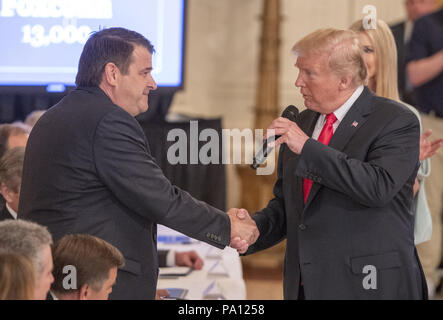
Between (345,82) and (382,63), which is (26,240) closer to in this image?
(345,82)

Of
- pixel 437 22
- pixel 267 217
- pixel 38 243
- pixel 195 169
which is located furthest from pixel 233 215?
pixel 437 22

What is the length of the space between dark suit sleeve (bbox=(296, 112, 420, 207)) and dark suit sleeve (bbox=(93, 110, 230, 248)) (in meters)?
0.43

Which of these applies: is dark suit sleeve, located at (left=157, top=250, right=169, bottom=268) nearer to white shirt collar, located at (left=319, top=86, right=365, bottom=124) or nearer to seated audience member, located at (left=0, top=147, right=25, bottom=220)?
seated audience member, located at (left=0, top=147, right=25, bottom=220)

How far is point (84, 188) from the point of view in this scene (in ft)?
7.75

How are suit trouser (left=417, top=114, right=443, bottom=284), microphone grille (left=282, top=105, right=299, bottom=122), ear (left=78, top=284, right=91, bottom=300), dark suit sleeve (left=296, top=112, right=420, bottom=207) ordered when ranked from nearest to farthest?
1. ear (left=78, top=284, right=91, bottom=300)
2. dark suit sleeve (left=296, top=112, right=420, bottom=207)
3. microphone grille (left=282, top=105, right=299, bottom=122)
4. suit trouser (left=417, top=114, right=443, bottom=284)

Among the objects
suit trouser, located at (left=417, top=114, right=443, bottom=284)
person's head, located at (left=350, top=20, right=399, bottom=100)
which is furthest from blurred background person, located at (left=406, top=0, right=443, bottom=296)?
person's head, located at (left=350, top=20, right=399, bottom=100)

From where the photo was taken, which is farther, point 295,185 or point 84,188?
point 295,185

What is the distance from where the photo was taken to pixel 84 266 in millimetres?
2154

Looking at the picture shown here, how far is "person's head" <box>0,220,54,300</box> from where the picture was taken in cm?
192

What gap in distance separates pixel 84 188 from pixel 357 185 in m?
0.86

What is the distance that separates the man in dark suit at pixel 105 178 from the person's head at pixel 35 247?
344 millimetres

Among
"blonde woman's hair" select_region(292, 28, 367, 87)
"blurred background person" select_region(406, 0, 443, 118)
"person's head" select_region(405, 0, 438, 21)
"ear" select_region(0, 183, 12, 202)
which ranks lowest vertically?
"ear" select_region(0, 183, 12, 202)

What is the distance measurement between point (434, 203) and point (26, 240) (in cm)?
439

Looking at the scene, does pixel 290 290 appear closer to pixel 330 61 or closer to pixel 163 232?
pixel 330 61
